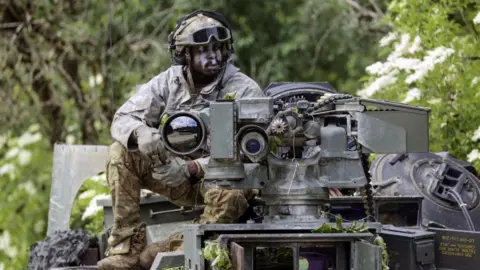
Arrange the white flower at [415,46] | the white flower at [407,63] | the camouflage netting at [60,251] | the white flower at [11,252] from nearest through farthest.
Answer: the camouflage netting at [60,251], the white flower at [407,63], the white flower at [415,46], the white flower at [11,252]

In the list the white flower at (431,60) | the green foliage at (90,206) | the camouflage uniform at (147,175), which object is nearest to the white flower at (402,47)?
the white flower at (431,60)

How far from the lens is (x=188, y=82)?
26.4 ft

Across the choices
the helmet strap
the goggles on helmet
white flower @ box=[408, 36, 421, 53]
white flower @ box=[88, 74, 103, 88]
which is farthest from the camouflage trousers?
white flower @ box=[88, 74, 103, 88]

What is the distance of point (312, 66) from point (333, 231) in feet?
35.1

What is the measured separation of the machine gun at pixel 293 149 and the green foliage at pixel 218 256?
0.10m

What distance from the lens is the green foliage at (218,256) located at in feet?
19.9

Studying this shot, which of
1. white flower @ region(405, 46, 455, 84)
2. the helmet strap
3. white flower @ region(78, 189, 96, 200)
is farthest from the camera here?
white flower @ region(78, 189, 96, 200)

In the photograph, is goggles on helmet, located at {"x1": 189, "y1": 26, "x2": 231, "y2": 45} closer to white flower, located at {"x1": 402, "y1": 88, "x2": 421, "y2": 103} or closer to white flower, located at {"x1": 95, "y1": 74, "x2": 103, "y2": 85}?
white flower, located at {"x1": 402, "y1": 88, "x2": 421, "y2": 103}

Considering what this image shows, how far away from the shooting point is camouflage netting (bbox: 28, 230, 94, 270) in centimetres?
852

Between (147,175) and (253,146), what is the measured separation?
170 cm

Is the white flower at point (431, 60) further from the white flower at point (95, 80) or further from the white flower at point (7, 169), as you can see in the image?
the white flower at point (95, 80)

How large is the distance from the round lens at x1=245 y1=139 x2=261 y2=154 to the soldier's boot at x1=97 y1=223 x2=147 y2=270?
1.69m

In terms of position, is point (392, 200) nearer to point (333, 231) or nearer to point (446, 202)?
point (446, 202)

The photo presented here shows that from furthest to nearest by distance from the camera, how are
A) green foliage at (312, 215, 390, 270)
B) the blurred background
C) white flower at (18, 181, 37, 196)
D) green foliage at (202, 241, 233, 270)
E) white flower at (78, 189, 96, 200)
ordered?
1. the blurred background
2. white flower at (18, 181, 37, 196)
3. white flower at (78, 189, 96, 200)
4. green foliage at (312, 215, 390, 270)
5. green foliage at (202, 241, 233, 270)
